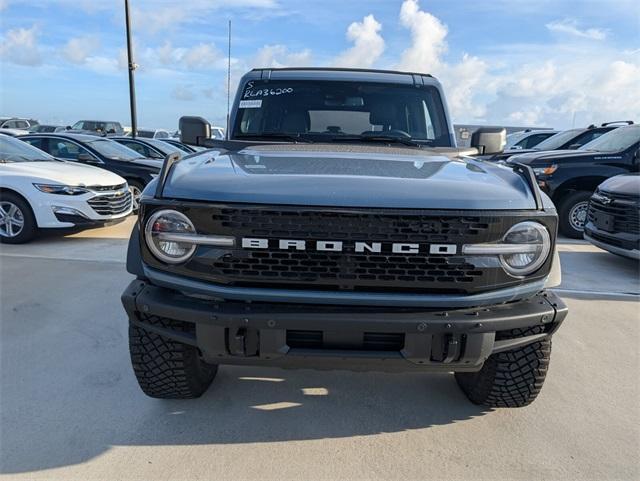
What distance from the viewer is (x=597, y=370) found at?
345cm

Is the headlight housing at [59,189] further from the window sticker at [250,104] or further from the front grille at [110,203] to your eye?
the window sticker at [250,104]

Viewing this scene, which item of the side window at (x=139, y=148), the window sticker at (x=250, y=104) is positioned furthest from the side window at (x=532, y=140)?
the window sticker at (x=250, y=104)

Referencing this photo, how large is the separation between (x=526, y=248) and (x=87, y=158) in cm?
903

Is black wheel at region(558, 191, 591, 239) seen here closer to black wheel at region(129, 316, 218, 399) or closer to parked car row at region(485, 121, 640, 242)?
parked car row at region(485, 121, 640, 242)

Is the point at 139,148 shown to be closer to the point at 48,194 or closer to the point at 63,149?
the point at 63,149

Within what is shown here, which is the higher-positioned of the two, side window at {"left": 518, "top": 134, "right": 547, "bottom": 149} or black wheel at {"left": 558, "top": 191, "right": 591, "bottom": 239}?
side window at {"left": 518, "top": 134, "right": 547, "bottom": 149}

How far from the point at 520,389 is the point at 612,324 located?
2.18 m

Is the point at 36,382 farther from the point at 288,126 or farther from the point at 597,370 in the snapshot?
the point at 597,370

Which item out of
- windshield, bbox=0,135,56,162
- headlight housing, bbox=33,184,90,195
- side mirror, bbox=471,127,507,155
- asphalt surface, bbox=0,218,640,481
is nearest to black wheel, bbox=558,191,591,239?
asphalt surface, bbox=0,218,640,481

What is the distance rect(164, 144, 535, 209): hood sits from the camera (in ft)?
7.08

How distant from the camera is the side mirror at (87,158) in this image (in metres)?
9.38

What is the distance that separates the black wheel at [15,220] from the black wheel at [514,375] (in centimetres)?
614

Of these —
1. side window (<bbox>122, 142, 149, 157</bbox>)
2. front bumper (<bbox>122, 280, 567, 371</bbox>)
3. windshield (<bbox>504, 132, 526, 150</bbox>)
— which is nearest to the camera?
front bumper (<bbox>122, 280, 567, 371</bbox>)

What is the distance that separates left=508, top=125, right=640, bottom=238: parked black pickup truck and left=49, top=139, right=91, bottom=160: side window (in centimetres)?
811
